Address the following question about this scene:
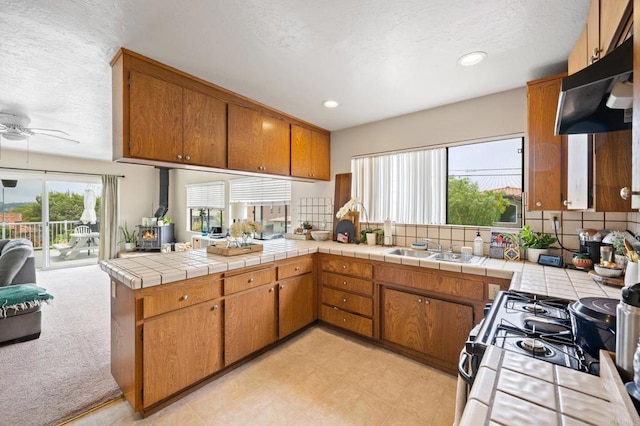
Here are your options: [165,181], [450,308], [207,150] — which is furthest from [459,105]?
[165,181]

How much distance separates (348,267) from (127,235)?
6009 mm

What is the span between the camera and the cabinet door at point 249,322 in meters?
2.06

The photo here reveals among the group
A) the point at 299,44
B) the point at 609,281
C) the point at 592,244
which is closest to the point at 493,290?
the point at 609,281

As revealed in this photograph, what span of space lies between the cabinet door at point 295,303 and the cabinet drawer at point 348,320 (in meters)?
0.16

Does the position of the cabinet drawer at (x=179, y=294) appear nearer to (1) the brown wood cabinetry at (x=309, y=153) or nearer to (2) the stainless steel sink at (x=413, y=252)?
(1) the brown wood cabinetry at (x=309, y=153)

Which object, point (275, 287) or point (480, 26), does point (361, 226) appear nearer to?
point (275, 287)

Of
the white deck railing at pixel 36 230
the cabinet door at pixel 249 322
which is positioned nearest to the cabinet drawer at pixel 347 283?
the cabinet door at pixel 249 322

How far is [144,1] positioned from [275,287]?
83.3 inches

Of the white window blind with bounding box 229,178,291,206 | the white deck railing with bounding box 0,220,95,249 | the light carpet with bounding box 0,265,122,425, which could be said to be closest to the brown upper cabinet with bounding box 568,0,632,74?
the white window blind with bounding box 229,178,291,206

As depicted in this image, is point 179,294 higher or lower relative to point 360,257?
lower

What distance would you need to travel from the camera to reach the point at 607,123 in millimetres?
1163

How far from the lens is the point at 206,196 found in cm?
579

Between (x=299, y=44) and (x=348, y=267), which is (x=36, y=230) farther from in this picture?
(x=299, y=44)

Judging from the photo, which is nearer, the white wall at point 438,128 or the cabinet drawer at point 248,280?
the cabinet drawer at point 248,280
